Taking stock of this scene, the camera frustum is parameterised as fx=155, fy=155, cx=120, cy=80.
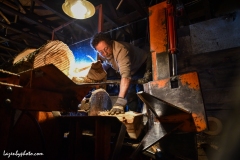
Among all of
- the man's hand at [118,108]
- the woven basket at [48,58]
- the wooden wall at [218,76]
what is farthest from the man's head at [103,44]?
the wooden wall at [218,76]

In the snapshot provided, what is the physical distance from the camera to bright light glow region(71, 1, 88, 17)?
3.92 meters

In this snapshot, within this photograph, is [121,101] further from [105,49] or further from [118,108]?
[105,49]

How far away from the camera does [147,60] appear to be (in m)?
3.73

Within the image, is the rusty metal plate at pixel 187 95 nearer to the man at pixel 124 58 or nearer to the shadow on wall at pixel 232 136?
the man at pixel 124 58

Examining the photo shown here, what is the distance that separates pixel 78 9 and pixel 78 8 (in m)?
0.03

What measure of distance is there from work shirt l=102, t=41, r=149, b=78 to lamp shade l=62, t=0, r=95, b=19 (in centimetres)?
121

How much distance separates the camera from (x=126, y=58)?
3.41 metres

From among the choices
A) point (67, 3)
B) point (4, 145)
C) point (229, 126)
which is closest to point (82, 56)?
point (67, 3)

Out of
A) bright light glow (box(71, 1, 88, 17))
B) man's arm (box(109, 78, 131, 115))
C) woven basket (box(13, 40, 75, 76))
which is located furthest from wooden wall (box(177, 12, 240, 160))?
woven basket (box(13, 40, 75, 76))

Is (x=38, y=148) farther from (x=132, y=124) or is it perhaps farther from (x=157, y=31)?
(x=157, y=31)

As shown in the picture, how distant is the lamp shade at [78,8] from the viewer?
12.8 ft

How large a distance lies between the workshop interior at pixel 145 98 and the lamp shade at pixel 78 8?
0.02 meters

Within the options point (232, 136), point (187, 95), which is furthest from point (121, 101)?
point (232, 136)

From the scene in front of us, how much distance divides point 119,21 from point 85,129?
396 cm
